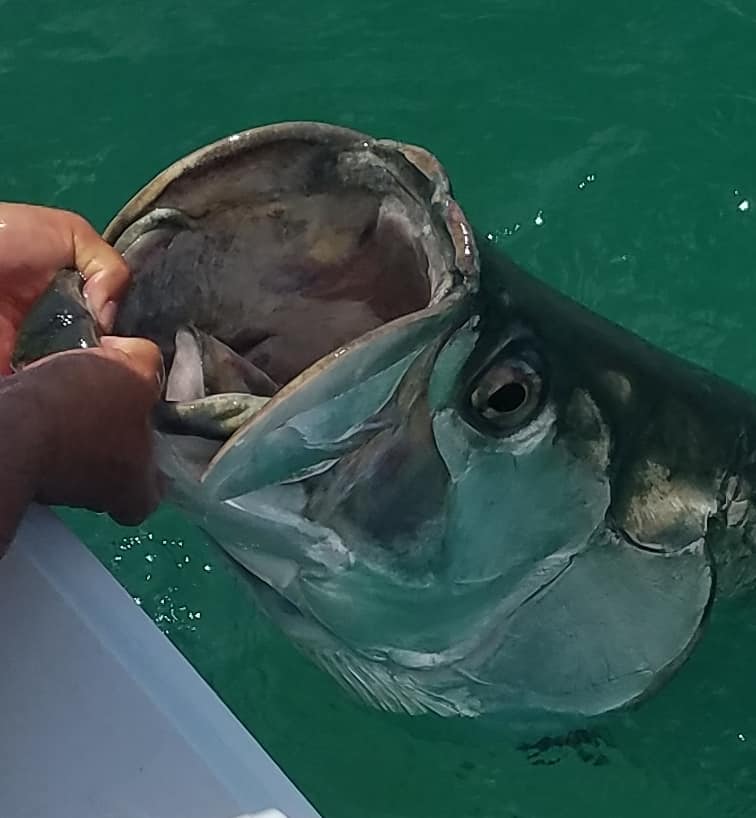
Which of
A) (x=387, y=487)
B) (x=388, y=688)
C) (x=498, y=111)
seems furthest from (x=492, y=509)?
(x=498, y=111)

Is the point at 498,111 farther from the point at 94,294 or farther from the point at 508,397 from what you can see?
the point at 94,294

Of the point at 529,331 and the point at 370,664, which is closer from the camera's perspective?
the point at 529,331

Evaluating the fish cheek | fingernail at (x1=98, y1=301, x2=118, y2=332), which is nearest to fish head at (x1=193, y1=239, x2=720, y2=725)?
the fish cheek

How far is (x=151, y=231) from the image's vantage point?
1340mm

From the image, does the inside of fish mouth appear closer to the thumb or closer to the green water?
the thumb

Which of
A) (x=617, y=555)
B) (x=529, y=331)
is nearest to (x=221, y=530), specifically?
(x=529, y=331)

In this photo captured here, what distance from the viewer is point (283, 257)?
4.69 feet

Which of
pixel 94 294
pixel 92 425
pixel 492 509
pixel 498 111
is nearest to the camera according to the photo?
pixel 92 425

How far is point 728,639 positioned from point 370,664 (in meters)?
0.46

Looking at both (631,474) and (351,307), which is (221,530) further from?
(631,474)

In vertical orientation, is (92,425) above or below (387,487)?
above

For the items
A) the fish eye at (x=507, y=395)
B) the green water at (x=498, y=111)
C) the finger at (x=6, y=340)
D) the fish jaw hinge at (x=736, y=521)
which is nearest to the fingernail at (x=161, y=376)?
the finger at (x=6, y=340)

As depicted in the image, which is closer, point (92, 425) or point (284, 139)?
point (92, 425)

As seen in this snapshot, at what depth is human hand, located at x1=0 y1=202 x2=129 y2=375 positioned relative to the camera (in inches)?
51.0
